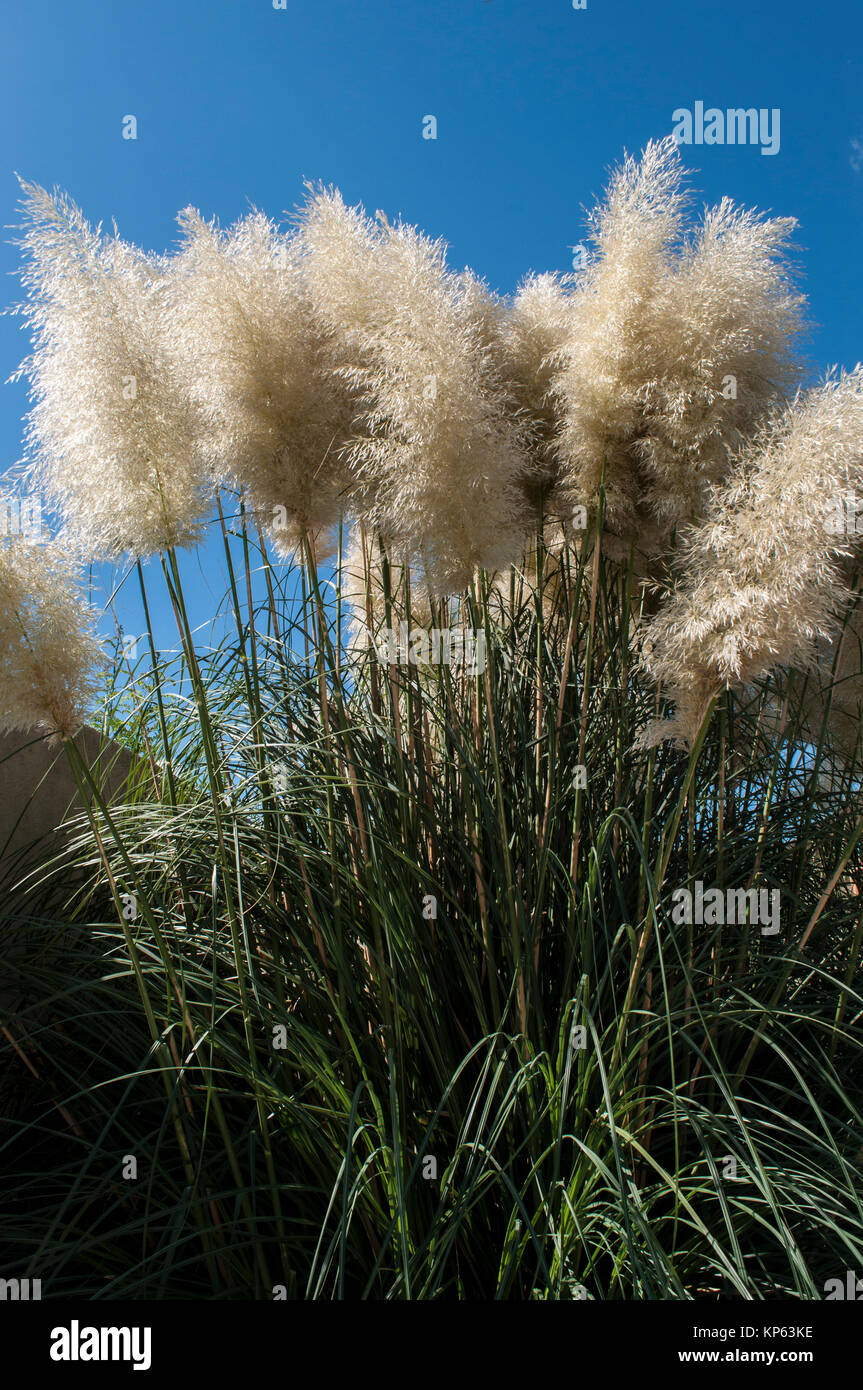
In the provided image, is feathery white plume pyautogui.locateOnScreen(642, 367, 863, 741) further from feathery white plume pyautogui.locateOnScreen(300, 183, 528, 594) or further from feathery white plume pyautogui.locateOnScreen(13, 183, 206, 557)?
feathery white plume pyautogui.locateOnScreen(13, 183, 206, 557)

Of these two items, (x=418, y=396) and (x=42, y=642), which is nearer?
(x=42, y=642)

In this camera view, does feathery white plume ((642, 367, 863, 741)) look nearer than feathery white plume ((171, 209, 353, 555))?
Yes

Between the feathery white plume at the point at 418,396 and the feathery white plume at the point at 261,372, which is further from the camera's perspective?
the feathery white plume at the point at 261,372

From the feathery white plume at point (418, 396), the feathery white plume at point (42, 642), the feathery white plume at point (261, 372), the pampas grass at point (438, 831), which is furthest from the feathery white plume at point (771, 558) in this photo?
the feathery white plume at point (42, 642)

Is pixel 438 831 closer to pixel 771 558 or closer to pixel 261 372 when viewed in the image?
pixel 771 558

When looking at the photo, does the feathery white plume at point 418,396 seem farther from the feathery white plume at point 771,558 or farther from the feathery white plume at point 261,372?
the feathery white plume at point 771,558

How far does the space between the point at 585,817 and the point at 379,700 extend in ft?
2.69

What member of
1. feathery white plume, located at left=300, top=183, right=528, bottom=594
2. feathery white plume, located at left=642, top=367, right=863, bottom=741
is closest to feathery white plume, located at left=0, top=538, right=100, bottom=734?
feathery white plume, located at left=300, top=183, right=528, bottom=594

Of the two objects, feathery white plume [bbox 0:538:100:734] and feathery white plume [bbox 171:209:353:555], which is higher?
feathery white plume [bbox 171:209:353:555]

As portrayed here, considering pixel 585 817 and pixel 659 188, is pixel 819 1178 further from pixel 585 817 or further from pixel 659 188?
pixel 659 188

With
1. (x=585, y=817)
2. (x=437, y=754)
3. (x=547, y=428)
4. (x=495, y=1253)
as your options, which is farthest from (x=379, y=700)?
(x=495, y=1253)

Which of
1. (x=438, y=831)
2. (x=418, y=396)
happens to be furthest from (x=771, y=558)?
(x=438, y=831)
